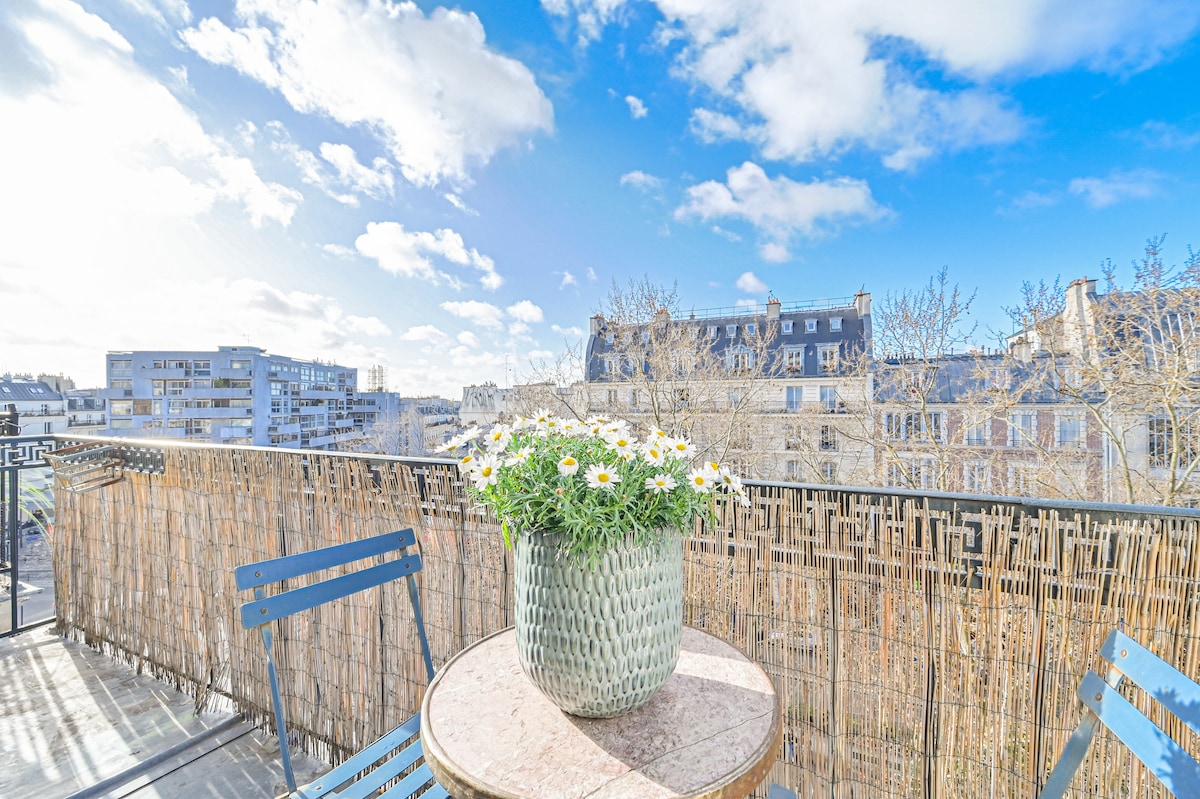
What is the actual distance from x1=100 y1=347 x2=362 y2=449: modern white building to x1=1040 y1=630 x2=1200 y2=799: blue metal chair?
3130 centimetres

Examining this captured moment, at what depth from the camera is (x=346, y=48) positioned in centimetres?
364

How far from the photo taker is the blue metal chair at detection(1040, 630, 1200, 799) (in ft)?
2.22

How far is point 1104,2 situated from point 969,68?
2846mm

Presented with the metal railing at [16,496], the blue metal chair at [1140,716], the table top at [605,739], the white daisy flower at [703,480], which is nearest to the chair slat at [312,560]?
the table top at [605,739]

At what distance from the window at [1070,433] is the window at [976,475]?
1067 mm

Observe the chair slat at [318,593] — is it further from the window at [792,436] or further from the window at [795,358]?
the window at [795,358]

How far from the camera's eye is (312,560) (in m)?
1.23

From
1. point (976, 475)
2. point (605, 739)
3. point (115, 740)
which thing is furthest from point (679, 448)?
point (976, 475)

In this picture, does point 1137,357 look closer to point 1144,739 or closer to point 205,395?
point 1144,739

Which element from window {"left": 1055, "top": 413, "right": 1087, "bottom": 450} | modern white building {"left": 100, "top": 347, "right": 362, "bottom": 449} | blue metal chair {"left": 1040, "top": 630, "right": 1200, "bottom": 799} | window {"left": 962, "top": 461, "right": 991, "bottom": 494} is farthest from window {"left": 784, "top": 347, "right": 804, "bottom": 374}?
modern white building {"left": 100, "top": 347, "right": 362, "bottom": 449}

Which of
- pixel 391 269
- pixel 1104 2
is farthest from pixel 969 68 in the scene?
pixel 391 269

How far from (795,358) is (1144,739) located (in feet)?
54.3

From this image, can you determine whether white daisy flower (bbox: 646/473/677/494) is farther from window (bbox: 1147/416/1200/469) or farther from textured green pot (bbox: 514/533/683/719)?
window (bbox: 1147/416/1200/469)

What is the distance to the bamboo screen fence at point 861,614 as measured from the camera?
1056 millimetres
